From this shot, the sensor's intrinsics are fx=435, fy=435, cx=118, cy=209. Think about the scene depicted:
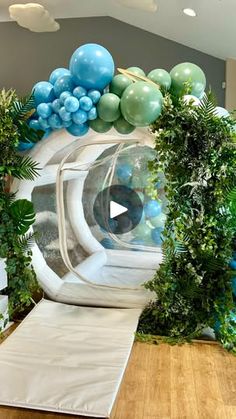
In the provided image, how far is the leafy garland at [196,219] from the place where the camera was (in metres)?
2.58

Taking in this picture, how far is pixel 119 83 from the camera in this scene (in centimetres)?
267

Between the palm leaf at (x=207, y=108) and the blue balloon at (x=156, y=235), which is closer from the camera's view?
the palm leaf at (x=207, y=108)

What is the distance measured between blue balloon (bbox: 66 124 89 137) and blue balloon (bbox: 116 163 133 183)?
0.91 metres

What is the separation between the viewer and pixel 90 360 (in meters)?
2.41

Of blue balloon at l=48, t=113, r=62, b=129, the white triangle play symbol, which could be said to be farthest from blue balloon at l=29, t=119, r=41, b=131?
the white triangle play symbol

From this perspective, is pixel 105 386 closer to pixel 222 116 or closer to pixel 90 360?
pixel 90 360

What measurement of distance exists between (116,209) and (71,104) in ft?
4.96

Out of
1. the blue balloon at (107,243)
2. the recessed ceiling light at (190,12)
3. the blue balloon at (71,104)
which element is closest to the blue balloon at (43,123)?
the blue balloon at (71,104)

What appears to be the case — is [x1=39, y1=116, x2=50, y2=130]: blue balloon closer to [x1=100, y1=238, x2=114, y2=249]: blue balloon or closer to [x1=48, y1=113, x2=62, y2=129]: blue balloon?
[x1=48, y1=113, x2=62, y2=129]: blue balloon

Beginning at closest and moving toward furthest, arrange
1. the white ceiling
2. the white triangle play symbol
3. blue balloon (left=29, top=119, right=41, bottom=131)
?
1. blue balloon (left=29, top=119, right=41, bottom=131)
2. the white triangle play symbol
3. the white ceiling

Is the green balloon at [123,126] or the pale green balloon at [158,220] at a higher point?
the green balloon at [123,126]

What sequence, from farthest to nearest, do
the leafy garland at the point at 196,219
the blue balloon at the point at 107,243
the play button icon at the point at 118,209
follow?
the blue balloon at the point at 107,243, the play button icon at the point at 118,209, the leafy garland at the point at 196,219

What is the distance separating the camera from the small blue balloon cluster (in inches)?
102

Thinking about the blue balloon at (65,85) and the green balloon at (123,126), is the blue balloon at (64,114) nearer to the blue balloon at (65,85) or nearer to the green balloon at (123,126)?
the blue balloon at (65,85)
